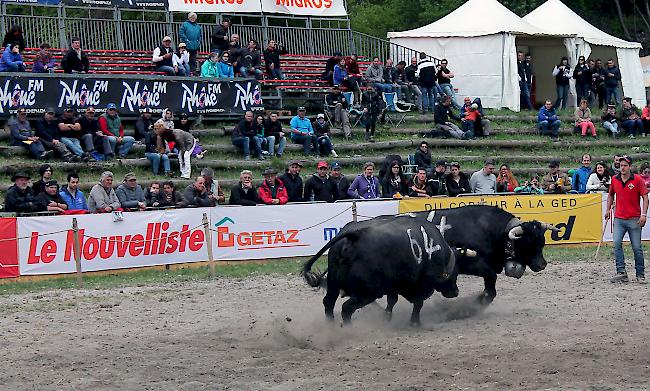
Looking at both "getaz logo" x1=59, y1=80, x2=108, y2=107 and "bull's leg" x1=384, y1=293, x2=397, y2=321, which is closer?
"bull's leg" x1=384, y1=293, x2=397, y2=321

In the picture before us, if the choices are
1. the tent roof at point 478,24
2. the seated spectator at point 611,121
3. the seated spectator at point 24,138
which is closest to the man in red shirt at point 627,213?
the seated spectator at point 24,138

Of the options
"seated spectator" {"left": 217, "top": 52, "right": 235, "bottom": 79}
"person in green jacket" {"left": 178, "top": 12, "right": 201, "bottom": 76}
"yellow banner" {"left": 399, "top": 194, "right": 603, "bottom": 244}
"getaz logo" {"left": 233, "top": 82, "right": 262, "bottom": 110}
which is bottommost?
"yellow banner" {"left": 399, "top": 194, "right": 603, "bottom": 244}

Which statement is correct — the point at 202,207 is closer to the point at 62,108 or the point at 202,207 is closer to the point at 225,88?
the point at 62,108

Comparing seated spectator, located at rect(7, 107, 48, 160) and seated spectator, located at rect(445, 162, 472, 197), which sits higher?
seated spectator, located at rect(7, 107, 48, 160)

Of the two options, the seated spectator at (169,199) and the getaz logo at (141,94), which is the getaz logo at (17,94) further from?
the seated spectator at (169,199)

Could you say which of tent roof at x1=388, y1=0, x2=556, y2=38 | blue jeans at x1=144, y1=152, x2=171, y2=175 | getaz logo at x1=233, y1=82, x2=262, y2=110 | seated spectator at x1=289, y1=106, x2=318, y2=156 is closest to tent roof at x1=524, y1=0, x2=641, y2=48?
tent roof at x1=388, y1=0, x2=556, y2=38

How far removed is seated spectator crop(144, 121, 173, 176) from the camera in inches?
940

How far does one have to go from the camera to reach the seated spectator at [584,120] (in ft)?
107

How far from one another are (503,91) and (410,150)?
21.2ft

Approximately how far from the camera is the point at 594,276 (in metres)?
18.0

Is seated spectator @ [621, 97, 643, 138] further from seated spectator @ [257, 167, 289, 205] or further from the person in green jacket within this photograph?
seated spectator @ [257, 167, 289, 205]

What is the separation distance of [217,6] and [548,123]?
987 cm

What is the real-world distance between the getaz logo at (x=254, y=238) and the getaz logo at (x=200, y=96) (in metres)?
7.07

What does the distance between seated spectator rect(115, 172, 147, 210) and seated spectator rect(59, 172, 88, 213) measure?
2.20ft
